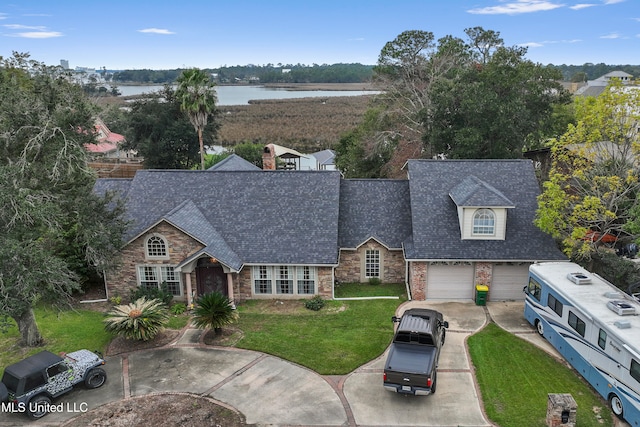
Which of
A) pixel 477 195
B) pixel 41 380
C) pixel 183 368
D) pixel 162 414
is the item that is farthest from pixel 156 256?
pixel 477 195

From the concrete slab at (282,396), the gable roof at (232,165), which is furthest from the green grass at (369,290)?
the gable roof at (232,165)

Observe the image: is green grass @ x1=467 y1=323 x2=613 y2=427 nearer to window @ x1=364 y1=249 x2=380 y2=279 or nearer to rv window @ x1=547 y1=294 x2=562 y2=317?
rv window @ x1=547 y1=294 x2=562 y2=317

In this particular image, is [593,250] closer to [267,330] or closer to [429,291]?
[429,291]

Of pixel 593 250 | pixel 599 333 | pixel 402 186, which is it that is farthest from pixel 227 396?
pixel 593 250

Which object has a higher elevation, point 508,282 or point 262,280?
point 262,280

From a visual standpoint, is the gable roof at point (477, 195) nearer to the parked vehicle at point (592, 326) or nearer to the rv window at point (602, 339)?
the parked vehicle at point (592, 326)

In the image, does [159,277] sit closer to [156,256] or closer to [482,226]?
[156,256]
